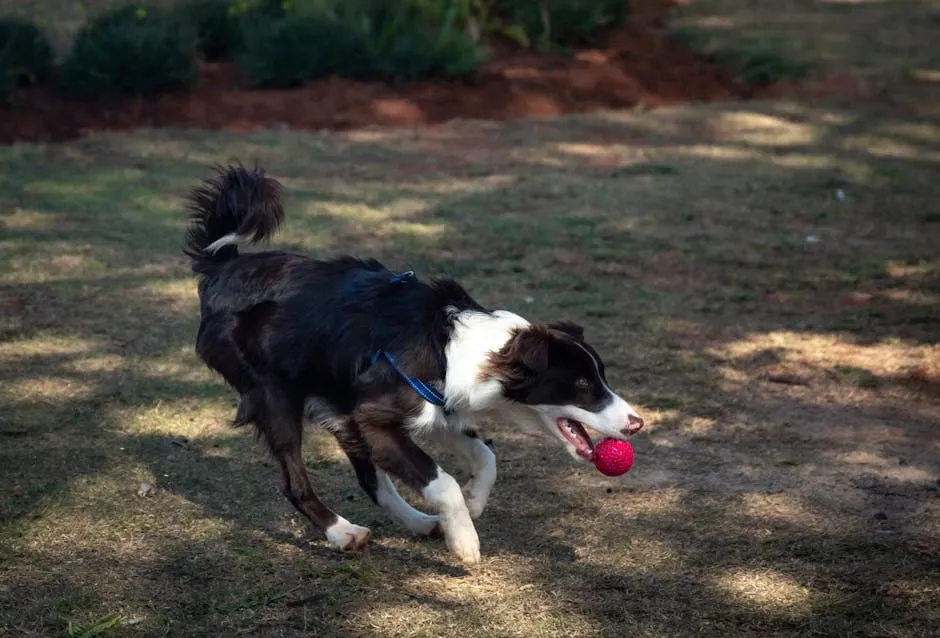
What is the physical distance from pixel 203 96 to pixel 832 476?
962 cm

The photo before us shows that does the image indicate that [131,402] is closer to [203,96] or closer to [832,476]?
[832,476]

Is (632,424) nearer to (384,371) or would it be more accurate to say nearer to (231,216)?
(384,371)

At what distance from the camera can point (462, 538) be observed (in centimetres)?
476

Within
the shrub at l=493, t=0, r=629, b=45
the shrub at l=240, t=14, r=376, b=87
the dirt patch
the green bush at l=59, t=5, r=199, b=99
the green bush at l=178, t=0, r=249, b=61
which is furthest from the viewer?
the shrub at l=493, t=0, r=629, b=45

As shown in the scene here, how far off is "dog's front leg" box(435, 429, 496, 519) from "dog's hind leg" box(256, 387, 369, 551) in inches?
17.7

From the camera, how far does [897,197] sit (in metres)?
11.2

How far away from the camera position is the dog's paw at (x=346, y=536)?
16.4 feet

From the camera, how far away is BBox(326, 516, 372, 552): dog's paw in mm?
4992

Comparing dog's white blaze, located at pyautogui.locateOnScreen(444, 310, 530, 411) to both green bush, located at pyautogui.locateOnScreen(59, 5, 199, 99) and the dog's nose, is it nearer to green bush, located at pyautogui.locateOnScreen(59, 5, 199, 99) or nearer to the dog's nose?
the dog's nose

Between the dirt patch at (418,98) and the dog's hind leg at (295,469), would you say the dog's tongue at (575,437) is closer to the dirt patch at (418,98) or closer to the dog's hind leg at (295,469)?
the dog's hind leg at (295,469)

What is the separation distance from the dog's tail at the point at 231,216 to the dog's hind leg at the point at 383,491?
974 mm

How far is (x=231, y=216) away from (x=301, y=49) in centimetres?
900

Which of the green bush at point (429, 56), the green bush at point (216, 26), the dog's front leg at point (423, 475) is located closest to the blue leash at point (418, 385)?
the dog's front leg at point (423, 475)

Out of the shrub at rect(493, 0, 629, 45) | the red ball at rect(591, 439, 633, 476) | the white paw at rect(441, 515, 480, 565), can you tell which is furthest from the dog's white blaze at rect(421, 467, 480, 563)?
the shrub at rect(493, 0, 629, 45)
